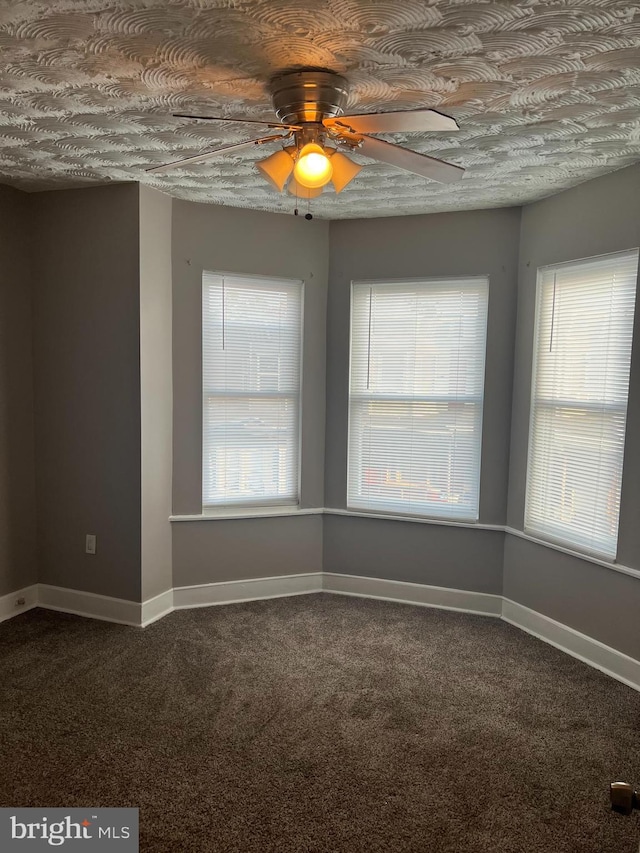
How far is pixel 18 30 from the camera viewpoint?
5.85 ft

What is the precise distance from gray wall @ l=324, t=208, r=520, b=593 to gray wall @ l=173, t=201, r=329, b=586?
102 mm

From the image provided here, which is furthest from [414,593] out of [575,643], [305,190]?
[305,190]

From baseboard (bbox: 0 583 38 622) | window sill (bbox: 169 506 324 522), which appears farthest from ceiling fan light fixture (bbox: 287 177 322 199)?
baseboard (bbox: 0 583 38 622)

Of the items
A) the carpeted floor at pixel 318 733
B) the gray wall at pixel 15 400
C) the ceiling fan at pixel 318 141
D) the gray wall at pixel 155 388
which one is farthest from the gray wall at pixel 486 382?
the gray wall at pixel 15 400

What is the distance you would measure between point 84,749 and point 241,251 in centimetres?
287

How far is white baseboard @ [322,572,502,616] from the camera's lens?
3904mm

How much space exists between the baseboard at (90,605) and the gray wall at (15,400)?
167 mm

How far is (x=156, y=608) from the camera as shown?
371 centimetres

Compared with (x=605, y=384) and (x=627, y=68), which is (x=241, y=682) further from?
(x=627, y=68)

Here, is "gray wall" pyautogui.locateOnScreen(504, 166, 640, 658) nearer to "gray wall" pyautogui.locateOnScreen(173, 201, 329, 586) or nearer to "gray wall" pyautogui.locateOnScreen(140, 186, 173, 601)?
"gray wall" pyautogui.locateOnScreen(173, 201, 329, 586)

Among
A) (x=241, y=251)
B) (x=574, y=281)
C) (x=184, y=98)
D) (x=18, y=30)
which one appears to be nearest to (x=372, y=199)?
(x=241, y=251)

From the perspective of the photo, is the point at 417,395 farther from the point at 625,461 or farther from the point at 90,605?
the point at 90,605

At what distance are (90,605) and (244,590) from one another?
3.19 ft

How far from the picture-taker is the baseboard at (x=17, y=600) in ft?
12.0
